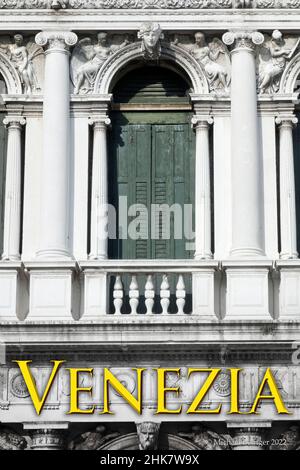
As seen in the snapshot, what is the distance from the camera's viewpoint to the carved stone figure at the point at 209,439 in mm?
22344

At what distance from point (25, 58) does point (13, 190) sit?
6.76 feet

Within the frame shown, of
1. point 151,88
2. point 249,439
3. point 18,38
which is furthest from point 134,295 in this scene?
point 18,38

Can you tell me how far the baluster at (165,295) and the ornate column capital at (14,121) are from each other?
10.8 feet

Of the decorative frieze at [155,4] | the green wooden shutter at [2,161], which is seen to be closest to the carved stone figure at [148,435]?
the green wooden shutter at [2,161]

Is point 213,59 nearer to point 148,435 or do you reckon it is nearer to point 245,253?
point 245,253

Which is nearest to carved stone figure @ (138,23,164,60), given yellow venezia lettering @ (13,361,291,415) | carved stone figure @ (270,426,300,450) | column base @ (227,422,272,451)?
yellow venezia lettering @ (13,361,291,415)

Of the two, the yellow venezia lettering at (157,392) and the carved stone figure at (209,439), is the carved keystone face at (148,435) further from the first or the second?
the carved stone figure at (209,439)

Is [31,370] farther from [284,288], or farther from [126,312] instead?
[284,288]

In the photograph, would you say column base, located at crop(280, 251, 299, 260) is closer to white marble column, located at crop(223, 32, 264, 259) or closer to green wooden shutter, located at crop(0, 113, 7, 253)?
white marble column, located at crop(223, 32, 264, 259)

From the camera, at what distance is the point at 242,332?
2223 cm

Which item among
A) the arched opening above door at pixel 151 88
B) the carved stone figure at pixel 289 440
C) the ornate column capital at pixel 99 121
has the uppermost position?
the arched opening above door at pixel 151 88

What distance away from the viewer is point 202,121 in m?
24.1

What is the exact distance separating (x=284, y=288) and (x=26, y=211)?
3.97 m

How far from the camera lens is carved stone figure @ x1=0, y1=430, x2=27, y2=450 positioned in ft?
73.5
